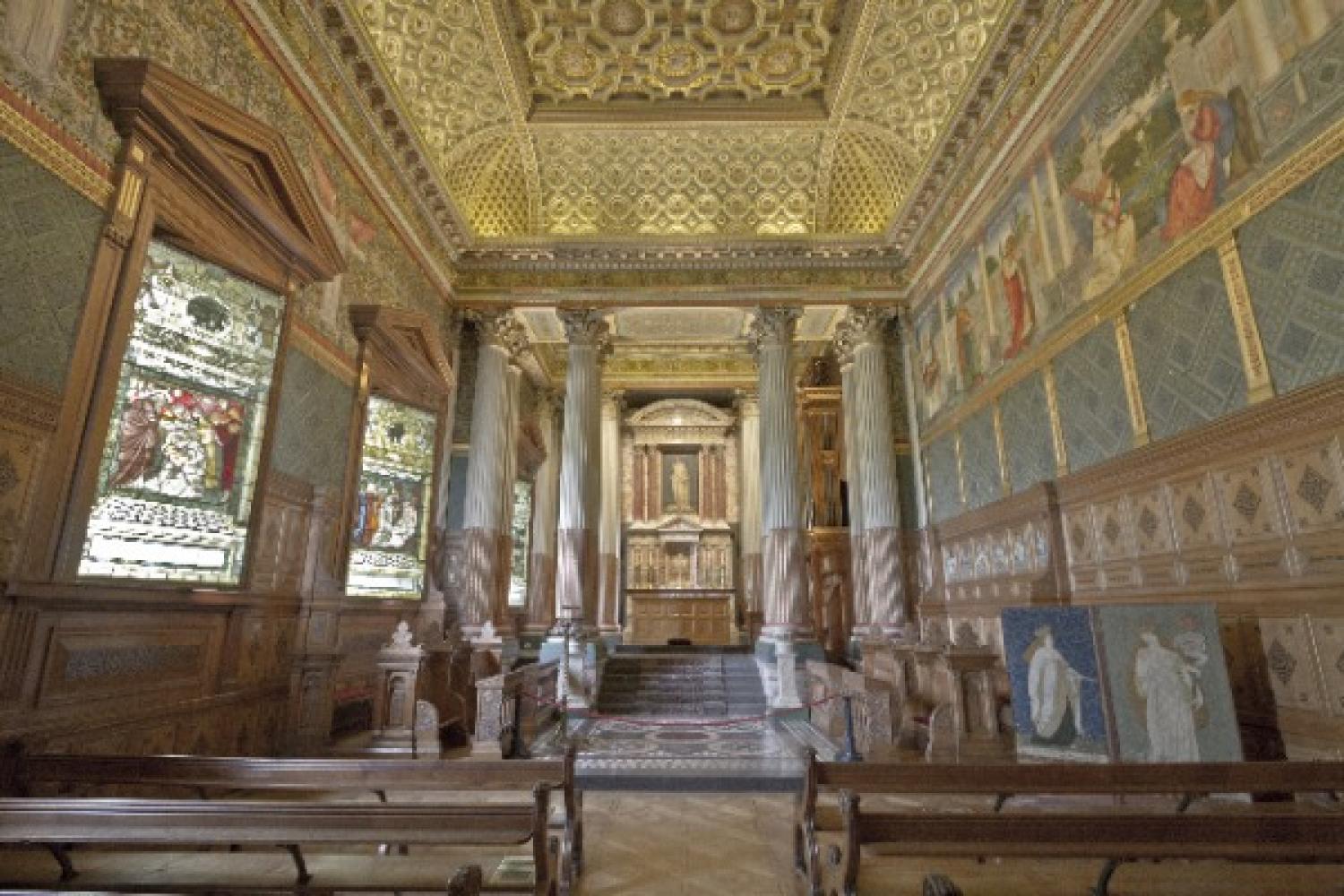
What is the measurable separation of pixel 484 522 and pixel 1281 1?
9724 mm

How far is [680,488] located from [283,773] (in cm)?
1305

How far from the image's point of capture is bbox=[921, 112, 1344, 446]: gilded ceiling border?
3898mm

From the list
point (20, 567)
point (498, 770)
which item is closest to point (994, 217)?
point (498, 770)

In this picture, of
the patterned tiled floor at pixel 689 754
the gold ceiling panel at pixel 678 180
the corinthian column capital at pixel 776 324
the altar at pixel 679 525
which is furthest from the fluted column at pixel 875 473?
the altar at pixel 679 525

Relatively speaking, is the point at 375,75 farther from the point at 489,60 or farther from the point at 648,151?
the point at 648,151

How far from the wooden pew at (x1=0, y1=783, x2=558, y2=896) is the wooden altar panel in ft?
40.1

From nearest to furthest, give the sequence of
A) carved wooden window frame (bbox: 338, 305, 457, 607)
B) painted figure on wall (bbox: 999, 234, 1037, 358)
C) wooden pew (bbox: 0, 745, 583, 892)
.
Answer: wooden pew (bbox: 0, 745, 583, 892) < painted figure on wall (bbox: 999, 234, 1037, 358) < carved wooden window frame (bbox: 338, 305, 457, 607)

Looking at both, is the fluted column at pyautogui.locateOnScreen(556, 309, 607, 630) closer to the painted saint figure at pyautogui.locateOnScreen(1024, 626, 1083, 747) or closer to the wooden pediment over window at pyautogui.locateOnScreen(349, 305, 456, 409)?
the wooden pediment over window at pyautogui.locateOnScreen(349, 305, 456, 409)

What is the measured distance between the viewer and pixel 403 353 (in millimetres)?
8461

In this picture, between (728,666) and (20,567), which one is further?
(728,666)

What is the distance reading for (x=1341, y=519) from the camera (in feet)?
12.3

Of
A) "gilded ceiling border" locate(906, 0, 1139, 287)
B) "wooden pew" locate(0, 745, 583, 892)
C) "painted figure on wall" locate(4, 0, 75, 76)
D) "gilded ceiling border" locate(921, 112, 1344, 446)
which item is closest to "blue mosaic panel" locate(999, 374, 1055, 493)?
Answer: "gilded ceiling border" locate(921, 112, 1344, 446)

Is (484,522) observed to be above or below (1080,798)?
above

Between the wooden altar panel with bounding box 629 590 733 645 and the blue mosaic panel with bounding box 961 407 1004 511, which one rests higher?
the blue mosaic panel with bounding box 961 407 1004 511
